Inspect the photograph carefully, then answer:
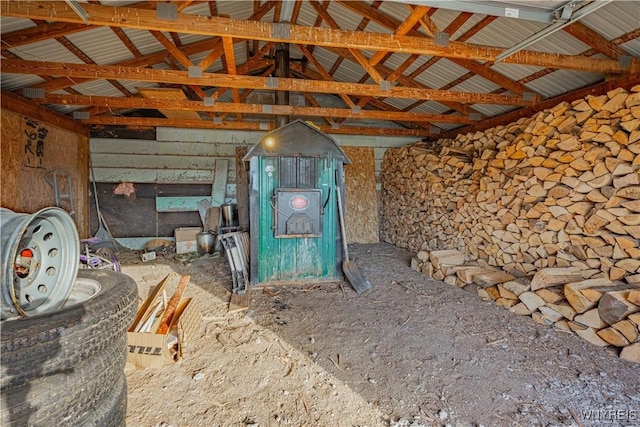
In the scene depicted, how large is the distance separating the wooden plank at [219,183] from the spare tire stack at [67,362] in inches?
217

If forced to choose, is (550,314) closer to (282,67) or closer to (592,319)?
(592,319)

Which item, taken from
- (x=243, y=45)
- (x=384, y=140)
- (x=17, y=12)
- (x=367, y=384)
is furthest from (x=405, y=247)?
(x=17, y=12)

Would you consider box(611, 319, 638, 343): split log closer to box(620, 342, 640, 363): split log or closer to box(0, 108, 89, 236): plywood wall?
box(620, 342, 640, 363): split log

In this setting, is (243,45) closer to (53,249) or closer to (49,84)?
(49,84)

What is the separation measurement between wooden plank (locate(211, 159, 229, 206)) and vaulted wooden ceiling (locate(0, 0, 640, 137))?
96 cm

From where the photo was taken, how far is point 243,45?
5793mm

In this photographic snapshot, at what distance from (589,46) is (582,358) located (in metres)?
3.16

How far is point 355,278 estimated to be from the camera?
4.17 meters

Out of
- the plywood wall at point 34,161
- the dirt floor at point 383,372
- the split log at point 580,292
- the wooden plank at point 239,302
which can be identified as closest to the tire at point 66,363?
the dirt floor at point 383,372

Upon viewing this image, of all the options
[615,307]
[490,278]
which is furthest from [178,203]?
[615,307]

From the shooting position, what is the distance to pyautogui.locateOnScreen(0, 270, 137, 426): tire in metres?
1.03

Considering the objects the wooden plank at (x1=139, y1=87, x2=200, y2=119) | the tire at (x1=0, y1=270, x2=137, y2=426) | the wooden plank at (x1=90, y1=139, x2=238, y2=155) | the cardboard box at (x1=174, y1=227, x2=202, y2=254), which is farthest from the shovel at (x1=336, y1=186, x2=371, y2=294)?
the wooden plank at (x1=90, y1=139, x2=238, y2=155)

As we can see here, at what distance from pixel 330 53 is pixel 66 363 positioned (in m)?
6.30

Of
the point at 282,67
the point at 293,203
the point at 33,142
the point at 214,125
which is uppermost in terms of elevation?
the point at 282,67
